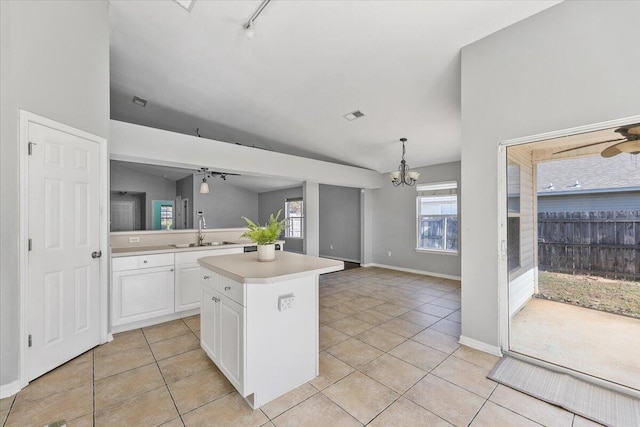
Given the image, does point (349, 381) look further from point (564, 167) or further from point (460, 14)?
point (460, 14)

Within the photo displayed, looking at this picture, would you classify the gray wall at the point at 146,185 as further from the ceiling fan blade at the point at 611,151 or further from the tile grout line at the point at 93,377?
the ceiling fan blade at the point at 611,151

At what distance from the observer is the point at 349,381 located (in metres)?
2.11

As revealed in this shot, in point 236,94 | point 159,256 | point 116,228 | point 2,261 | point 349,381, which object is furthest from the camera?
point 116,228

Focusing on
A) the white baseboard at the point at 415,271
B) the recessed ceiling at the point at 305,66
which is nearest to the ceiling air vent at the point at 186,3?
the recessed ceiling at the point at 305,66

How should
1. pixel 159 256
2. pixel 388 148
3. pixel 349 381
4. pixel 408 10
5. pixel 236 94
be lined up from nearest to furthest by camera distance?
pixel 349 381 → pixel 408 10 → pixel 159 256 → pixel 236 94 → pixel 388 148

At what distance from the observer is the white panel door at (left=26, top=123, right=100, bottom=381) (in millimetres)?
2141

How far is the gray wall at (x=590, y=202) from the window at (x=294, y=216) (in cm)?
698

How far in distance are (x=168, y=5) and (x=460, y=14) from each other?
265 centimetres

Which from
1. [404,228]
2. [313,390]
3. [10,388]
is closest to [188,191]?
[404,228]

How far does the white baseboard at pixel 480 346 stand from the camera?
251cm

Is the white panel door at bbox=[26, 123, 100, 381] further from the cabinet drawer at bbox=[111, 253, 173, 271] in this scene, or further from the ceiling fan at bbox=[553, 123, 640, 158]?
the ceiling fan at bbox=[553, 123, 640, 158]

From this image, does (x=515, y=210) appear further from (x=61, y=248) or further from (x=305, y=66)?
(x=61, y=248)

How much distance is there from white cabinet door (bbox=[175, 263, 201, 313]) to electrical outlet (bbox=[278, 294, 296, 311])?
207 cm

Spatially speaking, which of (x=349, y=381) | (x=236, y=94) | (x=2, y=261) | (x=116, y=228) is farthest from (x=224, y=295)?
(x=116, y=228)
